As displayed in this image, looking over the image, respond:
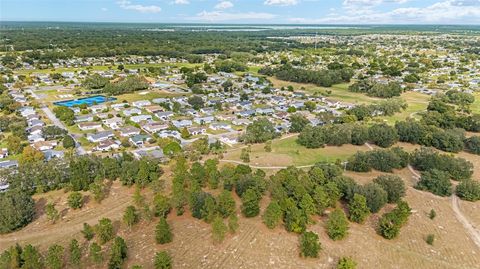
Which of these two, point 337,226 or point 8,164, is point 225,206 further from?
point 8,164

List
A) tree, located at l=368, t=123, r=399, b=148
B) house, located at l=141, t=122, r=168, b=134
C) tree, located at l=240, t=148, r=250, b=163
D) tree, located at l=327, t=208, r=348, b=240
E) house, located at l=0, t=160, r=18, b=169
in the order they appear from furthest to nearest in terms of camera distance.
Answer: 1. house, located at l=141, t=122, r=168, b=134
2. tree, located at l=368, t=123, r=399, b=148
3. tree, located at l=240, t=148, r=250, b=163
4. house, located at l=0, t=160, r=18, b=169
5. tree, located at l=327, t=208, r=348, b=240

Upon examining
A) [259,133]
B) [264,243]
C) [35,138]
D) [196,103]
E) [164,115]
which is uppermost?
[196,103]

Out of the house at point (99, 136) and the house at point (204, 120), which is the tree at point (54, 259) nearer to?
the house at point (99, 136)

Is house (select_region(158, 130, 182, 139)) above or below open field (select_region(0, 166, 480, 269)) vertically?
above

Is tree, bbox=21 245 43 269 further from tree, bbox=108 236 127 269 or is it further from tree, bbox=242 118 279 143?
tree, bbox=242 118 279 143

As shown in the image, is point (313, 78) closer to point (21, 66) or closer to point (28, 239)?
point (28, 239)

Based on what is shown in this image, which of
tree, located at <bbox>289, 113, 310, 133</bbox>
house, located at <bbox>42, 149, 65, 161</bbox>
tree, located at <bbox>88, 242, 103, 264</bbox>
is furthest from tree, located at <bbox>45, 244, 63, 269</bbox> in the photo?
tree, located at <bbox>289, 113, 310, 133</bbox>

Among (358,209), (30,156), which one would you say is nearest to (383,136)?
(358,209)
